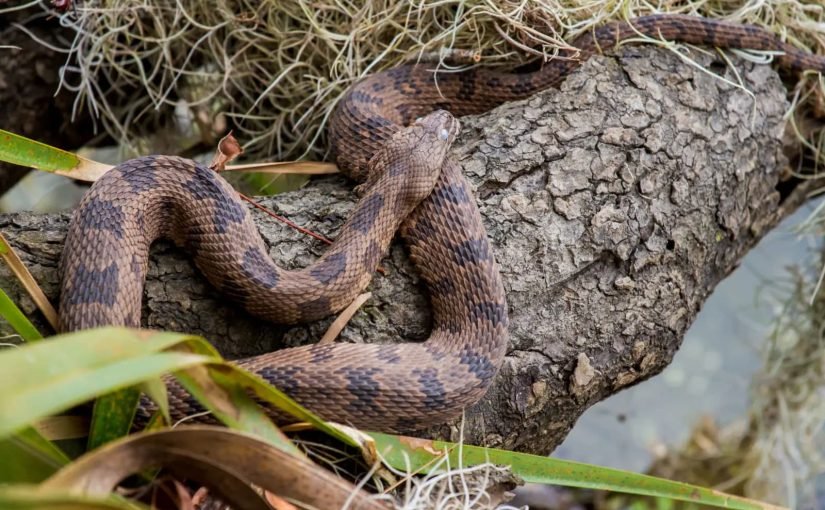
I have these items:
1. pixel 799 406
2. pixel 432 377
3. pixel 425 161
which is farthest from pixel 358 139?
pixel 799 406

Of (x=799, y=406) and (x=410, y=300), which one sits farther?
(x=799, y=406)

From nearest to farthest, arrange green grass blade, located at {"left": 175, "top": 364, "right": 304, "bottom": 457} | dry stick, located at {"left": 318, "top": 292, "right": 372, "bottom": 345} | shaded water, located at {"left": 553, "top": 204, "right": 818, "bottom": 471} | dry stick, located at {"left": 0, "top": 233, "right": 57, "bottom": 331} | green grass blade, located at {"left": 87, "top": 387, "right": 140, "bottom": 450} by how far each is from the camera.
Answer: green grass blade, located at {"left": 175, "top": 364, "right": 304, "bottom": 457}
green grass blade, located at {"left": 87, "top": 387, "right": 140, "bottom": 450}
dry stick, located at {"left": 0, "top": 233, "right": 57, "bottom": 331}
dry stick, located at {"left": 318, "top": 292, "right": 372, "bottom": 345}
shaded water, located at {"left": 553, "top": 204, "right": 818, "bottom": 471}

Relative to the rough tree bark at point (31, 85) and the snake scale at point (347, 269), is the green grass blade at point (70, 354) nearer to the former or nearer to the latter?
the snake scale at point (347, 269)

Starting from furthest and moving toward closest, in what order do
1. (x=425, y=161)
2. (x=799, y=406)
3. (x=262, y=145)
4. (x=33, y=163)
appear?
(x=799, y=406) → (x=262, y=145) → (x=425, y=161) → (x=33, y=163)

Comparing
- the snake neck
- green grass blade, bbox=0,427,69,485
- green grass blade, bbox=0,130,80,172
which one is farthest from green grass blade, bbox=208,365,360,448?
the snake neck

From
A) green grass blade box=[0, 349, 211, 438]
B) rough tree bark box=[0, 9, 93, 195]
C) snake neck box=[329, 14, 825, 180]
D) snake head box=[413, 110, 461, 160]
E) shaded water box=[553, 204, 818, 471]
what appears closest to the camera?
green grass blade box=[0, 349, 211, 438]

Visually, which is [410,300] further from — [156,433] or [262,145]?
[262,145]

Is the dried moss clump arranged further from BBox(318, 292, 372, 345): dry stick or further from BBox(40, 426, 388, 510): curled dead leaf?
BBox(40, 426, 388, 510): curled dead leaf
